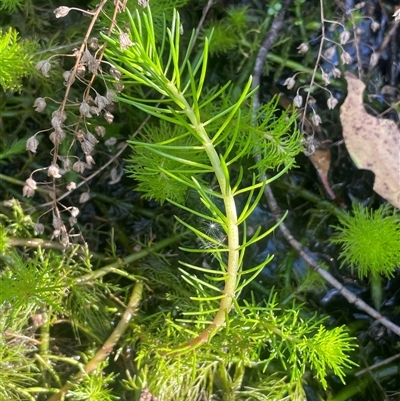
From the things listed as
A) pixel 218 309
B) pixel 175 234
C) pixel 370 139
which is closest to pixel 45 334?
pixel 175 234

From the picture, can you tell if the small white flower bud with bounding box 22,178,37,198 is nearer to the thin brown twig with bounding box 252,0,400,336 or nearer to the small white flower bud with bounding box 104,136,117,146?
the small white flower bud with bounding box 104,136,117,146

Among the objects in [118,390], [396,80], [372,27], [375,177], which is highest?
[372,27]

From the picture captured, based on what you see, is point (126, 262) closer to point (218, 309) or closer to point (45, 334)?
point (45, 334)

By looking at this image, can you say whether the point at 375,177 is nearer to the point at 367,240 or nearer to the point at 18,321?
the point at 367,240

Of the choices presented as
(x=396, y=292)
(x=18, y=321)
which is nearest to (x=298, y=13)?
(x=396, y=292)

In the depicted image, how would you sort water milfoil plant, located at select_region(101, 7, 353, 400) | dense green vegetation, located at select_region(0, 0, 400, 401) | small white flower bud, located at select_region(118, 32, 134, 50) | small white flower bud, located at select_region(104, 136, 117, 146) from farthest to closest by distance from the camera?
small white flower bud, located at select_region(104, 136, 117, 146)
dense green vegetation, located at select_region(0, 0, 400, 401)
water milfoil plant, located at select_region(101, 7, 353, 400)
small white flower bud, located at select_region(118, 32, 134, 50)

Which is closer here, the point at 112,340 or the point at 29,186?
the point at 29,186

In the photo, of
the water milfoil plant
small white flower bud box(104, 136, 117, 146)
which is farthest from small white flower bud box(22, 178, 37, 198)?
small white flower bud box(104, 136, 117, 146)
